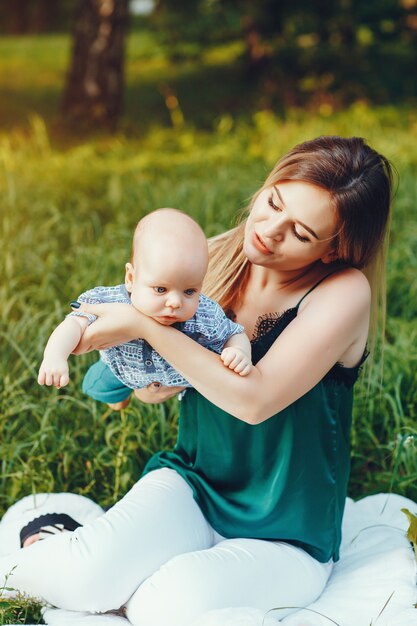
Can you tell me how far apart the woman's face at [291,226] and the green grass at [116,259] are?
46 cm

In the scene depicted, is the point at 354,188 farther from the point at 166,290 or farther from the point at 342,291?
the point at 166,290

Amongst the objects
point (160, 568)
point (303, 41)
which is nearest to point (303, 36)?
point (303, 41)

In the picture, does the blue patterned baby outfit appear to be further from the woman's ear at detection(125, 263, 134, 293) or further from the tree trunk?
the tree trunk

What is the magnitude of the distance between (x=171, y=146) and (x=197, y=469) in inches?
196

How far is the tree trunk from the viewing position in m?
6.84

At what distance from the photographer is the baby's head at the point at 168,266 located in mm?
1702

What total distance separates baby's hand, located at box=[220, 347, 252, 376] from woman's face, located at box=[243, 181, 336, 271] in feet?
0.83

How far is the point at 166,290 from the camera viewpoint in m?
1.76

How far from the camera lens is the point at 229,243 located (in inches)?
87.5

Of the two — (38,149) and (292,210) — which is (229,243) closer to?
(292,210)

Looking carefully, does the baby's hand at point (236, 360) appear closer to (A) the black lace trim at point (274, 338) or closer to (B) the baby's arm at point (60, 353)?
(A) the black lace trim at point (274, 338)

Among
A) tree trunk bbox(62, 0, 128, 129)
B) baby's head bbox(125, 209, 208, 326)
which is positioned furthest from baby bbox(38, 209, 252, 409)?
tree trunk bbox(62, 0, 128, 129)

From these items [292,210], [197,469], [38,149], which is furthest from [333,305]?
[38,149]

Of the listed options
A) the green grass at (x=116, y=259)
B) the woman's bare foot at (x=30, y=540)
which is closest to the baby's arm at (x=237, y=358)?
the green grass at (x=116, y=259)
